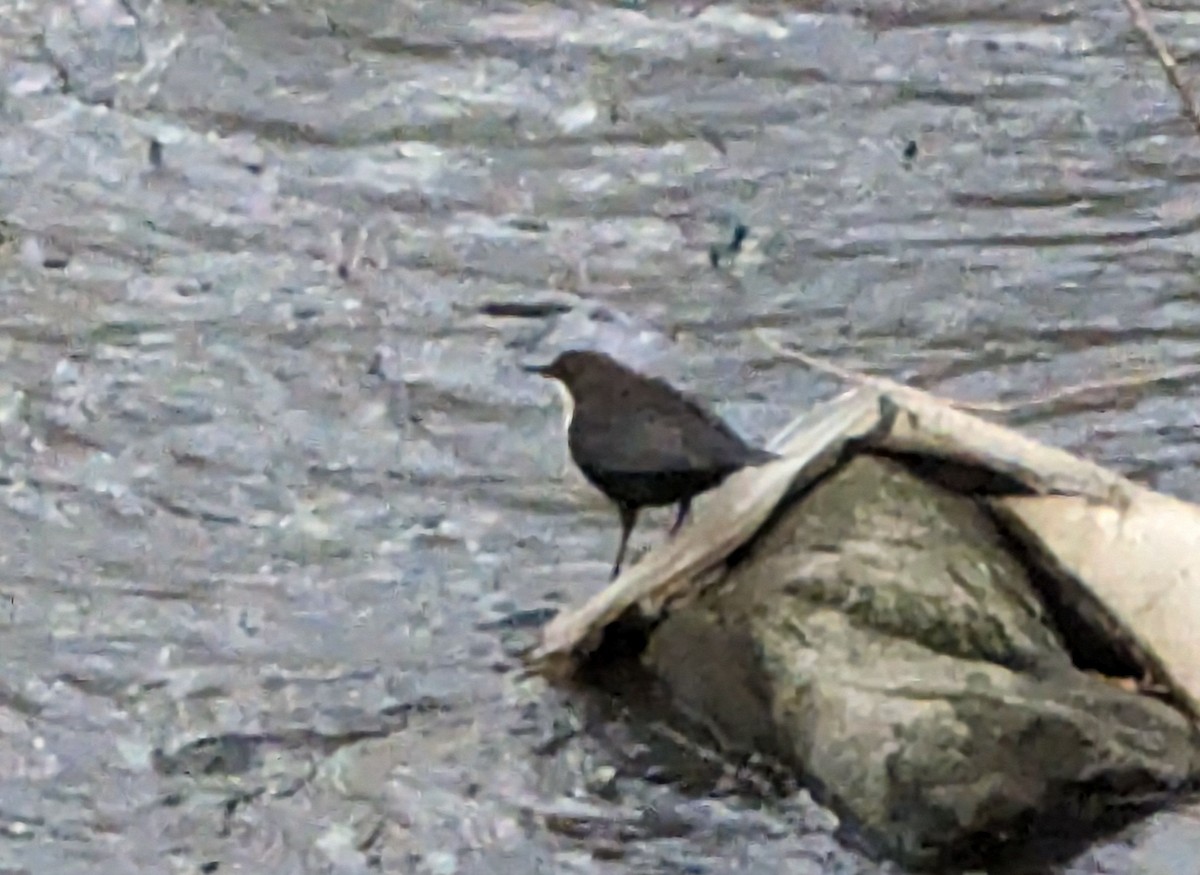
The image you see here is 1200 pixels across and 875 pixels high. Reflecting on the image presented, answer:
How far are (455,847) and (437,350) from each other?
3.02 feet

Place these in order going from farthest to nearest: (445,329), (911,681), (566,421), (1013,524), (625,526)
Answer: (445,329) < (566,421) < (625,526) < (1013,524) < (911,681)

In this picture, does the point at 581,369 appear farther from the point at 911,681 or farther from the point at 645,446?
the point at 911,681

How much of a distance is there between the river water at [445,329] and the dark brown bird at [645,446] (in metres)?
0.15

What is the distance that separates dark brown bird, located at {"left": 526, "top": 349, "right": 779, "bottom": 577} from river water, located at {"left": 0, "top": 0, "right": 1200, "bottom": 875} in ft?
0.50

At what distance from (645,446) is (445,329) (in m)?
0.65

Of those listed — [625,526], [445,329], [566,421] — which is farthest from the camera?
[445,329]

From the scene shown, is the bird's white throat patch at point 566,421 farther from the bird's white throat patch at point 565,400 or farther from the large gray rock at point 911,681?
the large gray rock at point 911,681

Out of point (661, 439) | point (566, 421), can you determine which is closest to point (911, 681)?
point (661, 439)

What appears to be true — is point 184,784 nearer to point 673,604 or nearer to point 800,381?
point 673,604

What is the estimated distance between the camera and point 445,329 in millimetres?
2883

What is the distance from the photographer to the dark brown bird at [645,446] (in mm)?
2293

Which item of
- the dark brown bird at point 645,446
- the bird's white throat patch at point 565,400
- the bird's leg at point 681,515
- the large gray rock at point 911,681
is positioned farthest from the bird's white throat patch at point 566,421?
the large gray rock at point 911,681

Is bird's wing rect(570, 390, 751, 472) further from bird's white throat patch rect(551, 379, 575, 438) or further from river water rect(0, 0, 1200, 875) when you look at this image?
bird's white throat patch rect(551, 379, 575, 438)

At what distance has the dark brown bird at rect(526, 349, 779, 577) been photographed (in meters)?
2.29
